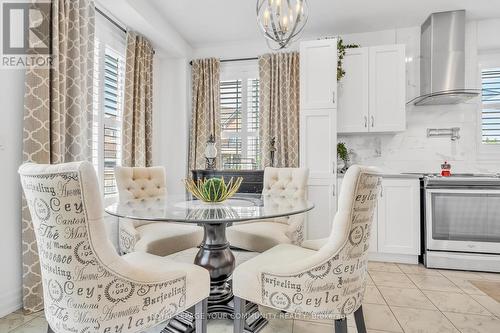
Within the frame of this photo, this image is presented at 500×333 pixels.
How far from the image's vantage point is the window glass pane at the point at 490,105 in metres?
3.44

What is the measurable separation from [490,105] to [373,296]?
2.92 m

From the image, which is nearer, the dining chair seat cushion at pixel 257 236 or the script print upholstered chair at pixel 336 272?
the script print upholstered chair at pixel 336 272

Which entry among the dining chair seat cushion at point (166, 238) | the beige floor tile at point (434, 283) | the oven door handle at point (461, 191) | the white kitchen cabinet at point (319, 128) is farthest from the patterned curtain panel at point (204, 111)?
the beige floor tile at point (434, 283)

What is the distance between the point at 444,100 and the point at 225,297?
335 cm

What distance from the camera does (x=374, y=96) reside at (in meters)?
3.36

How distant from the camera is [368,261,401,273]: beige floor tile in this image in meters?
2.86

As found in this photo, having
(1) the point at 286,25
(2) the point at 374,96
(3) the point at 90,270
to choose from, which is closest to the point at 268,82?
(2) the point at 374,96

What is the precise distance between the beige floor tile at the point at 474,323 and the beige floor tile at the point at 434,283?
460mm

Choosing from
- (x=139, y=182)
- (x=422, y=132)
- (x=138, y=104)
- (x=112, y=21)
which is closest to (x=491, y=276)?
(x=422, y=132)

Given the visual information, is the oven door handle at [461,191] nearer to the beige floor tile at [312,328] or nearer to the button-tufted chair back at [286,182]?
the button-tufted chair back at [286,182]

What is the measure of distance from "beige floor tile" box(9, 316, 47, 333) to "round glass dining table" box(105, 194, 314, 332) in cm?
81

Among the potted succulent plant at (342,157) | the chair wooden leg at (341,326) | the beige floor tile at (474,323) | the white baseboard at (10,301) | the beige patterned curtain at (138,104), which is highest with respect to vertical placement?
the beige patterned curtain at (138,104)

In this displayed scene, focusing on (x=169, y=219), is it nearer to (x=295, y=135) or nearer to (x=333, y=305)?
(x=333, y=305)

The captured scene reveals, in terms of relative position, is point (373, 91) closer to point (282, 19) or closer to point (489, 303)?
point (282, 19)
